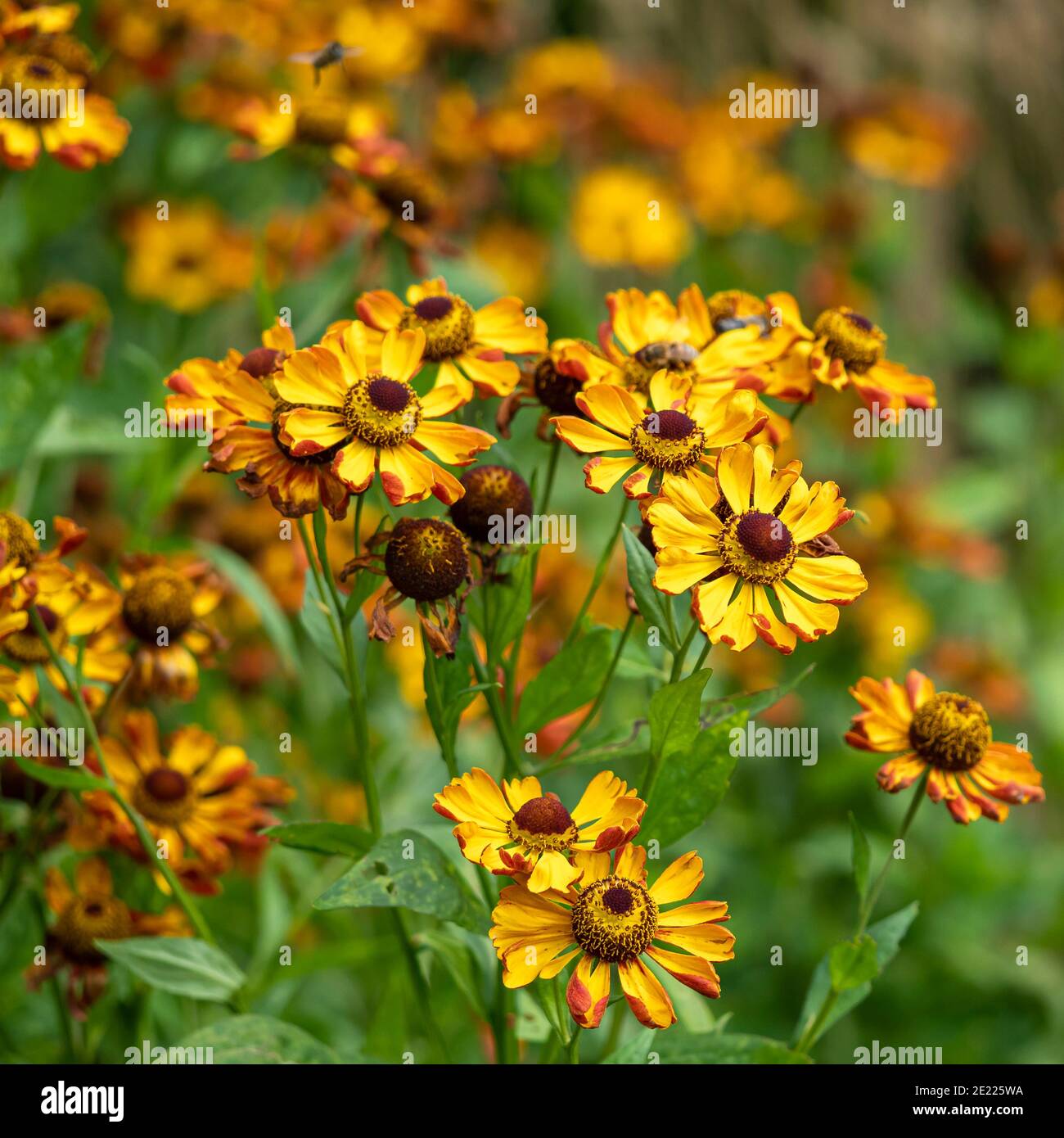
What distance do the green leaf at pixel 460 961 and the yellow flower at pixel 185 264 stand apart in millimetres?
1535

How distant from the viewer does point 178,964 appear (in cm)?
119

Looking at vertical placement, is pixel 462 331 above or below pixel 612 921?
above

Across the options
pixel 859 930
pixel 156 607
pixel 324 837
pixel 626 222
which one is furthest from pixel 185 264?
pixel 859 930

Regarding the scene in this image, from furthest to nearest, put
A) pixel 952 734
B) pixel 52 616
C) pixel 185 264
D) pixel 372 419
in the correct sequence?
pixel 185 264 < pixel 52 616 < pixel 952 734 < pixel 372 419

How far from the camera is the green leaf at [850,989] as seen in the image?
1.14m

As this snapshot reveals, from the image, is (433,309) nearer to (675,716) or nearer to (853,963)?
(675,716)

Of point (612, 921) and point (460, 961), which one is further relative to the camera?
point (460, 961)

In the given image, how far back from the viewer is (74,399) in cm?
200

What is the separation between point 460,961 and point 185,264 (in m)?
1.67

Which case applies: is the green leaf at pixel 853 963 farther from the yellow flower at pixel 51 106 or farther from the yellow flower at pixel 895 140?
the yellow flower at pixel 895 140

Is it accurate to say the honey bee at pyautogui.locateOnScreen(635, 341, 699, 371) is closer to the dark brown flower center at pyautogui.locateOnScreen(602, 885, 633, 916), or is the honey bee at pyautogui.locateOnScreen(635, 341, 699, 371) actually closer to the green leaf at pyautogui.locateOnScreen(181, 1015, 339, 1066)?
the dark brown flower center at pyautogui.locateOnScreen(602, 885, 633, 916)

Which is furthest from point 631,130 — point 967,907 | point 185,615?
point 185,615

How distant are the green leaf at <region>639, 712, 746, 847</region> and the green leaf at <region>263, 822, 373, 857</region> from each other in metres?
0.24

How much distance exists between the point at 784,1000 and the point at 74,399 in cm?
154
